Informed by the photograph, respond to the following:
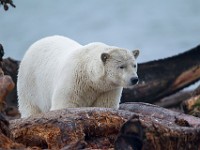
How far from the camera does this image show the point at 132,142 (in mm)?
6980

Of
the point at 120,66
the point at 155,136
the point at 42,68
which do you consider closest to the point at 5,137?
the point at 155,136

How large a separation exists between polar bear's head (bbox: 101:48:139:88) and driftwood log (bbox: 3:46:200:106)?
244 inches

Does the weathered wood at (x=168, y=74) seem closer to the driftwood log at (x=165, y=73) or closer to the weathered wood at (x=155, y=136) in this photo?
the driftwood log at (x=165, y=73)

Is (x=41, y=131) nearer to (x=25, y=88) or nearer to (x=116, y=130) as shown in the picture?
(x=116, y=130)

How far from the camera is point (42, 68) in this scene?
1452 cm

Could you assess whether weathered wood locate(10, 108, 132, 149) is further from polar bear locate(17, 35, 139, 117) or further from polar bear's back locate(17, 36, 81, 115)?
polar bear's back locate(17, 36, 81, 115)

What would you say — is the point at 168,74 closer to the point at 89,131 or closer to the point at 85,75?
the point at 85,75

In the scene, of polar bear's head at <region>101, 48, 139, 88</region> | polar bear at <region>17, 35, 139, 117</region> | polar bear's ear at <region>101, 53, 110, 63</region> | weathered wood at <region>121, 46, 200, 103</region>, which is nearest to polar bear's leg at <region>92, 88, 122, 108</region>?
polar bear at <region>17, 35, 139, 117</region>

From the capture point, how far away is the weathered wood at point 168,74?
18828 millimetres

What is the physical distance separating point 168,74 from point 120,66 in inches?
259

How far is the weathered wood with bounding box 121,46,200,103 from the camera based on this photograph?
18.8 m

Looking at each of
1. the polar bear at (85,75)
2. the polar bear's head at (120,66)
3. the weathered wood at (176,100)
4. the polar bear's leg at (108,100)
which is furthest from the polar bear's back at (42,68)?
the weathered wood at (176,100)

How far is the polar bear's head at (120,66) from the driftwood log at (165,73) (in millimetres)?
6208

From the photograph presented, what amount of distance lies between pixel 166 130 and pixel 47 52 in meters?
7.24
